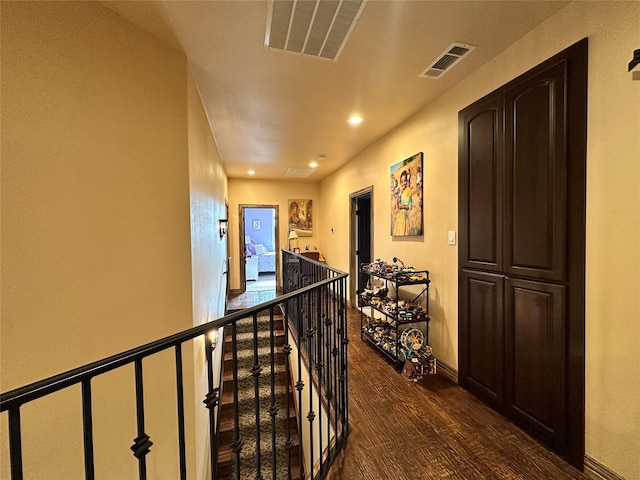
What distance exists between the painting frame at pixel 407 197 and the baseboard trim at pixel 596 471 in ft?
6.64

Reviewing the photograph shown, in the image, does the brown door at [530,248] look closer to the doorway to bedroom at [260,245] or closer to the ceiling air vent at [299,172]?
the ceiling air vent at [299,172]

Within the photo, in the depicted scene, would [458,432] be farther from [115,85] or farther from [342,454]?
[115,85]

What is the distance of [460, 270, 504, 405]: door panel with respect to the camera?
6.95ft

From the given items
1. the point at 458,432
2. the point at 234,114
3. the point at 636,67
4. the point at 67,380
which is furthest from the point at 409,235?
the point at 67,380

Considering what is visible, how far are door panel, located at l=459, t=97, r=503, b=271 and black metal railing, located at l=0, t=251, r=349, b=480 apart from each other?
1127 mm

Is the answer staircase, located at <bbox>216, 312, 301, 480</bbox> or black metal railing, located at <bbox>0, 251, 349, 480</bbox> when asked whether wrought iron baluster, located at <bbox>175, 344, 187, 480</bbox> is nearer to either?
black metal railing, located at <bbox>0, 251, 349, 480</bbox>

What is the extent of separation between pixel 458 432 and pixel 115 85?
3147 mm

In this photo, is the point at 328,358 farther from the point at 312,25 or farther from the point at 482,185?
the point at 312,25

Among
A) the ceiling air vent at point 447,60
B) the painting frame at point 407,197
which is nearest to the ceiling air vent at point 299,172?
the painting frame at point 407,197

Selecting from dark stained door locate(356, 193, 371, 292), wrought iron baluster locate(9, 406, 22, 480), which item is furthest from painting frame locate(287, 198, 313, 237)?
wrought iron baluster locate(9, 406, 22, 480)

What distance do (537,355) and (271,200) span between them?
602 centimetres

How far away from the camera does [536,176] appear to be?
1823 millimetres

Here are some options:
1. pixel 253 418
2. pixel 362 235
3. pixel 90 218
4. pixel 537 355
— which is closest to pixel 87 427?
pixel 90 218

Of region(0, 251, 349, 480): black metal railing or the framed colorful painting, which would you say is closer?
region(0, 251, 349, 480): black metal railing
